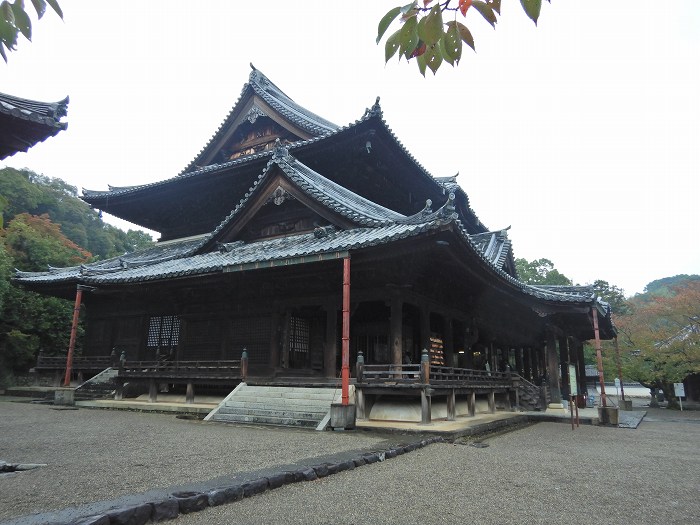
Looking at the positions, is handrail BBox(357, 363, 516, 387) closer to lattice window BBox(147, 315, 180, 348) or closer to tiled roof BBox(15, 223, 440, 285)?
tiled roof BBox(15, 223, 440, 285)

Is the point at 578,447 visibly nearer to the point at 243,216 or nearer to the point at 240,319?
the point at 240,319

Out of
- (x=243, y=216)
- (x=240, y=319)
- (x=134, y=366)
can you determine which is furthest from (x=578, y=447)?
(x=134, y=366)

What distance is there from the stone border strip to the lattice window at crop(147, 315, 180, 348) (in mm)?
14626

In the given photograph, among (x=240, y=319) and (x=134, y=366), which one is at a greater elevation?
(x=240, y=319)

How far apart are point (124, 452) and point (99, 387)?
14.1m

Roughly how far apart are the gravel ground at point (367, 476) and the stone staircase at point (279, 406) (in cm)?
98

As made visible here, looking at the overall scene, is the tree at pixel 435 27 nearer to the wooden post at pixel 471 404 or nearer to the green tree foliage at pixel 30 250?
the wooden post at pixel 471 404

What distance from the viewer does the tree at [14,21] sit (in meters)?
2.27

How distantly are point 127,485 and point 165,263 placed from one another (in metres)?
15.0

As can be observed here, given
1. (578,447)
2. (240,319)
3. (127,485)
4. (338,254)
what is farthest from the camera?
(240,319)

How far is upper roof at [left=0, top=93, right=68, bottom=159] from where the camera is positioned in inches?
265

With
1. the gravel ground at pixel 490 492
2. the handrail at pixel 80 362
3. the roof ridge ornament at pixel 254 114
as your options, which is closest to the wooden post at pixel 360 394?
the gravel ground at pixel 490 492

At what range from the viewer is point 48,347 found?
27.6 m

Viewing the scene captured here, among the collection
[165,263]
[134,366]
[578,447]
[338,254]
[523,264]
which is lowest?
[578,447]
